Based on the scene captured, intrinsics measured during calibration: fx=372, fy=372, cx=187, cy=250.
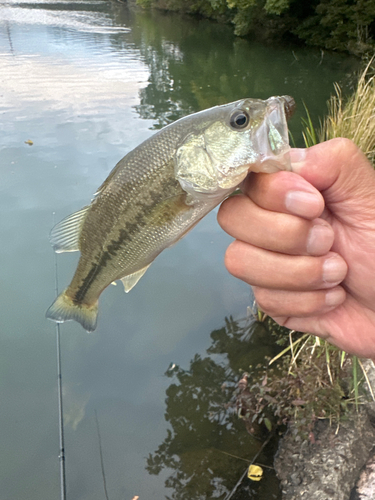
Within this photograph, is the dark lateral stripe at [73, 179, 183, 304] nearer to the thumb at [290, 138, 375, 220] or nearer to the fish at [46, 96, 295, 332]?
the fish at [46, 96, 295, 332]

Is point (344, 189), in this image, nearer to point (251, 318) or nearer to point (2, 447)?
point (251, 318)

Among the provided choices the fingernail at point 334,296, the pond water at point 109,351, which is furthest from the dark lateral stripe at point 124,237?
the pond water at point 109,351

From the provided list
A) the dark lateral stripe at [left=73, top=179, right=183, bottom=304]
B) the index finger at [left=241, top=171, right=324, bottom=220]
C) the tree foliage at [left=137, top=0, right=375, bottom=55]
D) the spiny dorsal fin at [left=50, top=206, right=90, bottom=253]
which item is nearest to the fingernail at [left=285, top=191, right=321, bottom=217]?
the index finger at [left=241, top=171, right=324, bottom=220]

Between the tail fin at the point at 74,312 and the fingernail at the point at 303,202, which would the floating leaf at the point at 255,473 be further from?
the fingernail at the point at 303,202

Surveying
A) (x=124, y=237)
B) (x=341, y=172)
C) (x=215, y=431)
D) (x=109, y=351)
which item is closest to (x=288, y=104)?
(x=341, y=172)

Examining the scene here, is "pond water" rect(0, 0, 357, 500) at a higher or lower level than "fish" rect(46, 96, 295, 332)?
lower
